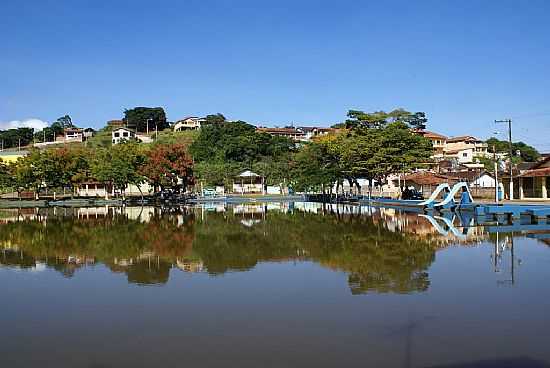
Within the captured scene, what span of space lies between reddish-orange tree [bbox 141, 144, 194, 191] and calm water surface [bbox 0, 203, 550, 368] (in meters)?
23.3

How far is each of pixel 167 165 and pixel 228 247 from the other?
25.8 m

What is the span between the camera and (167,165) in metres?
40.7

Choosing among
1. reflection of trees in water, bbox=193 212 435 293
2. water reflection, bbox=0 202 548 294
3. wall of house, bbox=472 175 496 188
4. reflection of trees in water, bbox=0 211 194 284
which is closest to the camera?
reflection of trees in water, bbox=193 212 435 293

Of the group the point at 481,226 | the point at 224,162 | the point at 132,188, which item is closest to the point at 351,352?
the point at 481,226

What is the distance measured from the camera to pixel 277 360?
6.11m

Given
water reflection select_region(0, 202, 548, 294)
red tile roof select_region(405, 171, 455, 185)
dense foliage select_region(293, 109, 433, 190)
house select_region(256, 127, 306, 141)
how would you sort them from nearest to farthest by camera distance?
water reflection select_region(0, 202, 548, 294) < dense foliage select_region(293, 109, 433, 190) < red tile roof select_region(405, 171, 455, 185) < house select_region(256, 127, 306, 141)

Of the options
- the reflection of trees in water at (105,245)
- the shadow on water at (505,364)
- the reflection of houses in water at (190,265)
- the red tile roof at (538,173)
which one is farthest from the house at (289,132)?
the shadow on water at (505,364)

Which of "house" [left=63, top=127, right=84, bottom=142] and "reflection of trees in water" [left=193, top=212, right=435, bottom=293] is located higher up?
"house" [left=63, top=127, right=84, bottom=142]

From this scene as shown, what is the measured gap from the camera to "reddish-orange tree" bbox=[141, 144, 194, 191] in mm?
40750

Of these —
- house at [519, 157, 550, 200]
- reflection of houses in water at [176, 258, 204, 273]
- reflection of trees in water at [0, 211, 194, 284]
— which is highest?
house at [519, 157, 550, 200]

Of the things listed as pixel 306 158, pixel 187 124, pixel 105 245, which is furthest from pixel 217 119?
pixel 105 245

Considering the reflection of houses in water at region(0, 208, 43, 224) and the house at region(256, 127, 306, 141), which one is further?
the house at region(256, 127, 306, 141)

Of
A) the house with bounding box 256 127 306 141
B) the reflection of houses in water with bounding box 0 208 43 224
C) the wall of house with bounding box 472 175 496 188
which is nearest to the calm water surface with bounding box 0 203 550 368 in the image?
the reflection of houses in water with bounding box 0 208 43 224

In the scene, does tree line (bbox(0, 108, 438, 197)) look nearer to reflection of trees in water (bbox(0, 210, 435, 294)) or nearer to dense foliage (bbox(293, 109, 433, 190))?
dense foliage (bbox(293, 109, 433, 190))
